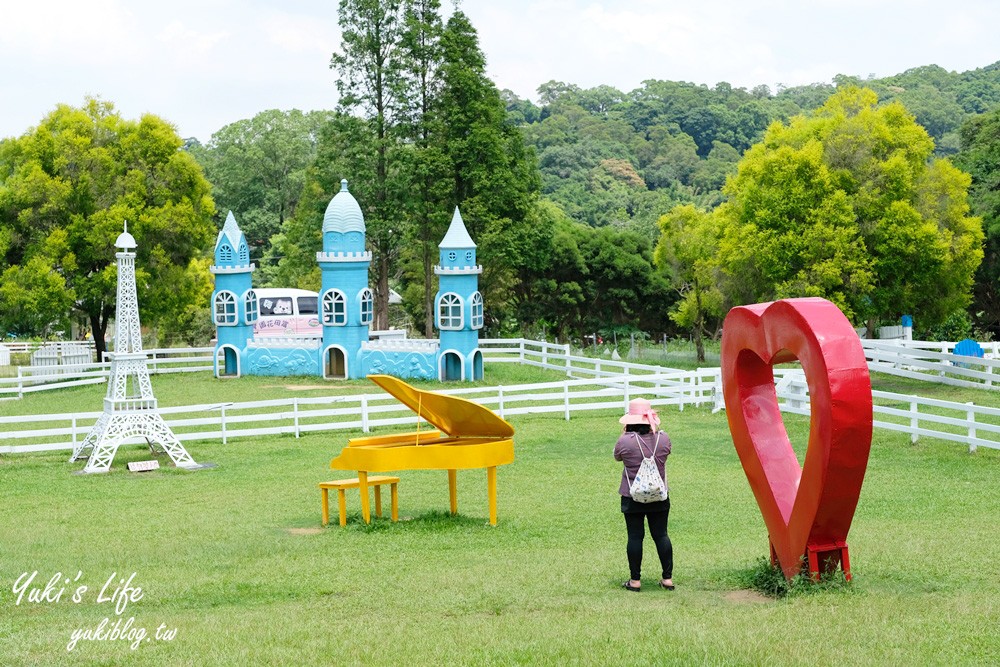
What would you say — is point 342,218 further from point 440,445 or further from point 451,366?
point 440,445

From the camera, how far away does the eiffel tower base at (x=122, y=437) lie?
2134 cm

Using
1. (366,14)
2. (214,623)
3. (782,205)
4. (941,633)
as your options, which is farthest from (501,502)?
(366,14)

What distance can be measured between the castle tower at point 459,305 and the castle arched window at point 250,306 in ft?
22.4

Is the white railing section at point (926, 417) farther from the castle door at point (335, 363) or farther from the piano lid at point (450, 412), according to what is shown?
the castle door at point (335, 363)

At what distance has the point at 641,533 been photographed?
418 inches

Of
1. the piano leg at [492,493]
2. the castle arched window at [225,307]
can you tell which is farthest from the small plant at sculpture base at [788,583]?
the castle arched window at [225,307]

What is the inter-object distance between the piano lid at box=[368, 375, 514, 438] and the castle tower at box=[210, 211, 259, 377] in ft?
77.3

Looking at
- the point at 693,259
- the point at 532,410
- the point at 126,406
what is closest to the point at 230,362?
the point at 532,410

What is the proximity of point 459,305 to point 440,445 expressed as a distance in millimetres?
20433

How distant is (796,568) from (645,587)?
4.38 feet

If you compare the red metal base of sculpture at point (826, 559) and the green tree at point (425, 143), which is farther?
the green tree at point (425, 143)

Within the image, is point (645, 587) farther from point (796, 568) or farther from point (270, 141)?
point (270, 141)

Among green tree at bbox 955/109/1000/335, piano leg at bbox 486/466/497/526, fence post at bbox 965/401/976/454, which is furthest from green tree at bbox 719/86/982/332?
piano leg at bbox 486/466/497/526

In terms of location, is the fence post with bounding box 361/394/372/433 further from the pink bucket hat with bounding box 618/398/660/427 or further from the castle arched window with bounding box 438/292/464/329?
the pink bucket hat with bounding box 618/398/660/427
